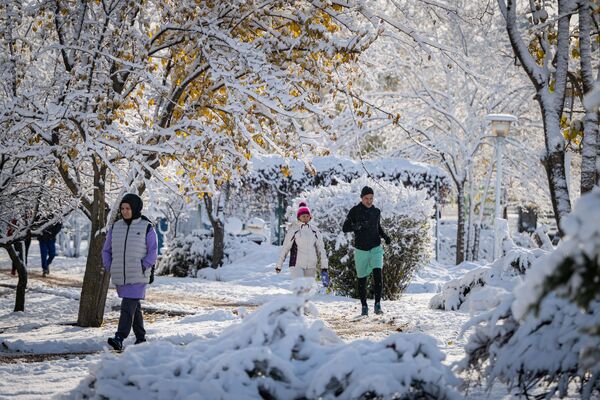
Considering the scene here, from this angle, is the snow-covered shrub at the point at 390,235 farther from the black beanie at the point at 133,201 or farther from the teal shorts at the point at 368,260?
the black beanie at the point at 133,201

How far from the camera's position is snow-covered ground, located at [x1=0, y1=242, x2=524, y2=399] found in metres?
6.62

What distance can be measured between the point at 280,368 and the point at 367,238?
7.84m

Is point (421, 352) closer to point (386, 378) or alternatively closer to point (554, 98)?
point (386, 378)

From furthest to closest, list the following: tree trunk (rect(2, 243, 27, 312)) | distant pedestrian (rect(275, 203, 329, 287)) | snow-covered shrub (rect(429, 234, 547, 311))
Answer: tree trunk (rect(2, 243, 27, 312)) → distant pedestrian (rect(275, 203, 329, 287)) → snow-covered shrub (rect(429, 234, 547, 311))

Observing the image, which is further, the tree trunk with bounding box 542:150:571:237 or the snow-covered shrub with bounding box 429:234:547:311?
the snow-covered shrub with bounding box 429:234:547:311

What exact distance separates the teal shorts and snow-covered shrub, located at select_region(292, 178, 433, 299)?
2.56 meters

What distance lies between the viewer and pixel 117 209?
32.8 ft

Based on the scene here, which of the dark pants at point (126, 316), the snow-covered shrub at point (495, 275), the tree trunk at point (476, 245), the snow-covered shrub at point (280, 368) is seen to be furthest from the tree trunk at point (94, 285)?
the tree trunk at point (476, 245)

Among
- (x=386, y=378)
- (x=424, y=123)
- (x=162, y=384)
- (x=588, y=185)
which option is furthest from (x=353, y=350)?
(x=424, y=123)

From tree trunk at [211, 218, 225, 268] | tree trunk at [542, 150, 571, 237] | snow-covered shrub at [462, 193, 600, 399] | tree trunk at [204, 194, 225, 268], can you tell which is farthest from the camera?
tree trunk at [211, 218, 225, 268]

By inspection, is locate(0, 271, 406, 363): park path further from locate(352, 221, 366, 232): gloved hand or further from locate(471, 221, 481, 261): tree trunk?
locate(471, 221, 481, 261): tree trunk

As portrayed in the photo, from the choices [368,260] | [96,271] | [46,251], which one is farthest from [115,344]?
[46,251]

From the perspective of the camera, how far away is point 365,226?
38.1ft

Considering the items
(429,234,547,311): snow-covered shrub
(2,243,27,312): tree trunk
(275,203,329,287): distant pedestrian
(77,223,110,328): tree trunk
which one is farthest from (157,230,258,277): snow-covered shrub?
(77,223,110,328): tree trunk
